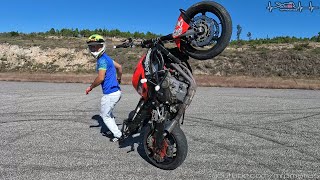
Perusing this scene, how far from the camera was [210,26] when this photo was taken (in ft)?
15.9

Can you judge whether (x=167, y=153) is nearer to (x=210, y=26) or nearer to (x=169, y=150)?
(x=169, y=150)

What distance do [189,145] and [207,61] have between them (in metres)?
22.3

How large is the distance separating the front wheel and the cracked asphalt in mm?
121

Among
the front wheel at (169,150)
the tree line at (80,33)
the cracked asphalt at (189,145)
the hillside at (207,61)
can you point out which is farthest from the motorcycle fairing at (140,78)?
the tree line at (80,33)

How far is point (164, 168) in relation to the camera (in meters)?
5.04

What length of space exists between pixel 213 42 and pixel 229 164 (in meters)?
1.93

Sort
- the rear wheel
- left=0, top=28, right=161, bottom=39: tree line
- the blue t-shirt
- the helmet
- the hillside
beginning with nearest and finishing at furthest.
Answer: the rear wheel, the helmet, the blue t-shirt, the hillside, left=0, top=28, right=161, bottom=39: tree line

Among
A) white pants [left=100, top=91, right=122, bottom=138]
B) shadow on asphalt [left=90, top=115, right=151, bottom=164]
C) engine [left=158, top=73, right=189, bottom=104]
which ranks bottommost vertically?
shadow on asphalt [left=90, top=115, right=151, bottom=164]

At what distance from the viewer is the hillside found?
86.7ft

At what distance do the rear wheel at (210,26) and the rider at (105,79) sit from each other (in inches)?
70.0

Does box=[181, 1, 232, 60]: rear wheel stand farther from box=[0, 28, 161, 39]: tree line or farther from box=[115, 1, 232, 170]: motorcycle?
box=[0, 28, 161, 39]: tree line

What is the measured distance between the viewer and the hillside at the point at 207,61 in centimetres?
2642

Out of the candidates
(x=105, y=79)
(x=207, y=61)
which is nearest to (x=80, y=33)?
(x=207, y=61)

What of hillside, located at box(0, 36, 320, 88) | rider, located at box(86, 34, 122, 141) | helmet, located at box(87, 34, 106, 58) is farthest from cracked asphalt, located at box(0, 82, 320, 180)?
hillside, located at box(0, 36, 320, 88)
